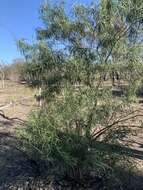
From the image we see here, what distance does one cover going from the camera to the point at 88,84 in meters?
8.42

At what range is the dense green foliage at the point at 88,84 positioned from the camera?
795 centimetres

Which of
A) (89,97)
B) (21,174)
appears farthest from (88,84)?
(21,174)

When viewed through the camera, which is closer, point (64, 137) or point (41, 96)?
point (64, 137)

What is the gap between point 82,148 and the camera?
7938 mm

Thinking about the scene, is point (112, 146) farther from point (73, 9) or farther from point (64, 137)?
point (73, 9)

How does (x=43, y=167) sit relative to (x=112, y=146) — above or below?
below

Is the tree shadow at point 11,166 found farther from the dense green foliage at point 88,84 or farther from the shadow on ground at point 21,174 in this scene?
the dense green foliage at point 88,84

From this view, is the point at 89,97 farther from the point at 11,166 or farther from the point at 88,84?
the point at 11,166

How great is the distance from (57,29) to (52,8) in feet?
1.56

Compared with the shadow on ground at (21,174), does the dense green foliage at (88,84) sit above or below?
above

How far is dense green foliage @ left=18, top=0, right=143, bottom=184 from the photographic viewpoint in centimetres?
795

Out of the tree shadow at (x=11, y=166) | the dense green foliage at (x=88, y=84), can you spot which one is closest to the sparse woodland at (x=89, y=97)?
the dense green foliage at (x=88, y=84)

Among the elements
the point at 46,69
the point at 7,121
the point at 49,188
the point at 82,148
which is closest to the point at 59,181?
the point at 49,188

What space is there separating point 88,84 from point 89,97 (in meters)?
0.51
